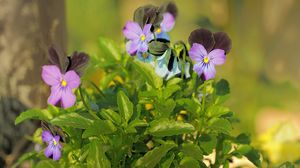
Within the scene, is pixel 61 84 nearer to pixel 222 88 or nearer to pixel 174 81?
pixel 174 81

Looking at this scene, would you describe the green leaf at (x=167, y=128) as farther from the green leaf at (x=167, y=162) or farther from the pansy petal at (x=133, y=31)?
the pansy petal at (x=133, y=31)

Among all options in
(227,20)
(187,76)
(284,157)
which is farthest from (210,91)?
(227,20)

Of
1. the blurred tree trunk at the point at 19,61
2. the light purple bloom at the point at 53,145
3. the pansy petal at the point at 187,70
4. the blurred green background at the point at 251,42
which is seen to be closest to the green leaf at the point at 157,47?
the pansy petal at the point at 187,70

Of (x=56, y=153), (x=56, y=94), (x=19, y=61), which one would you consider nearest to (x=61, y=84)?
(x=56, y=94)

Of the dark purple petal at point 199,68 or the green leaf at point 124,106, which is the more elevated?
the dark purple petal at point 199,68

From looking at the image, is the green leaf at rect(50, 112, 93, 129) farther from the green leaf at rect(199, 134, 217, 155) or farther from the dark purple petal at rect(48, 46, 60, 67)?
the green leaf at rect(199, 134, 217, 155)
